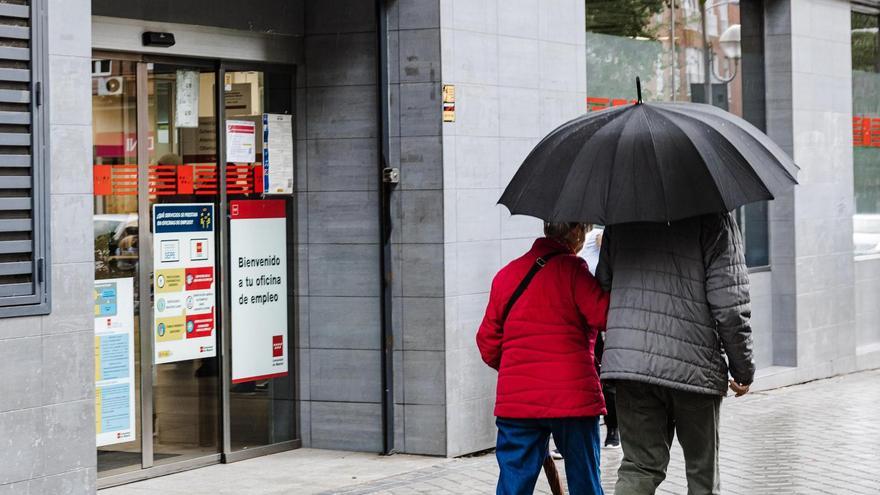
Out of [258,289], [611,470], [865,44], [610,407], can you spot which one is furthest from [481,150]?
[865,44]

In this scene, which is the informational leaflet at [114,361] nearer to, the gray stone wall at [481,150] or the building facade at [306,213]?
the building facade at [306,213]

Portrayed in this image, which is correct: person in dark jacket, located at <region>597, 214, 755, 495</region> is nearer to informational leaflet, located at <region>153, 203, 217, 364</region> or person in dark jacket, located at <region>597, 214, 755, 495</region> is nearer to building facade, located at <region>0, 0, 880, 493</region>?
building facade, located at <region>0, 0, 880, 493</region>

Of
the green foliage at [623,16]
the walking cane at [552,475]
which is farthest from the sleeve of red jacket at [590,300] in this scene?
the green foliage at [623,16]

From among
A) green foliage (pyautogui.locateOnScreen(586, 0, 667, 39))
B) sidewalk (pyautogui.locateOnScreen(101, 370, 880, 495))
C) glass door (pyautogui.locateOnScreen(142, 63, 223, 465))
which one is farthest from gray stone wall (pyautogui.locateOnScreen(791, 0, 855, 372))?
glass door (pyautogui.locateOnScreen(142, 63, 223, 465))

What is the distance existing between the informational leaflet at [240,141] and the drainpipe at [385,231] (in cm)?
89

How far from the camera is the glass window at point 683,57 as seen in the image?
11242 mm

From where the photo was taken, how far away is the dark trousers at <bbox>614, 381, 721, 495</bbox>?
18.2 feet

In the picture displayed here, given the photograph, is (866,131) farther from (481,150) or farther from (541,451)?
(541,451)

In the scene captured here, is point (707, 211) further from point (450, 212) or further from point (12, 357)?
point (450, 212)

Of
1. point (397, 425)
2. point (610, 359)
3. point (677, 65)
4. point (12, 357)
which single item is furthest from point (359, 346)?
point (677, 65)

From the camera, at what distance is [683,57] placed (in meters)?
12.4

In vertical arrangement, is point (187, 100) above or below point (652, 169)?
above

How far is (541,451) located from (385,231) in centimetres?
358

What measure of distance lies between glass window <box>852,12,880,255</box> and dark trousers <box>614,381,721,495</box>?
9.51 meters
